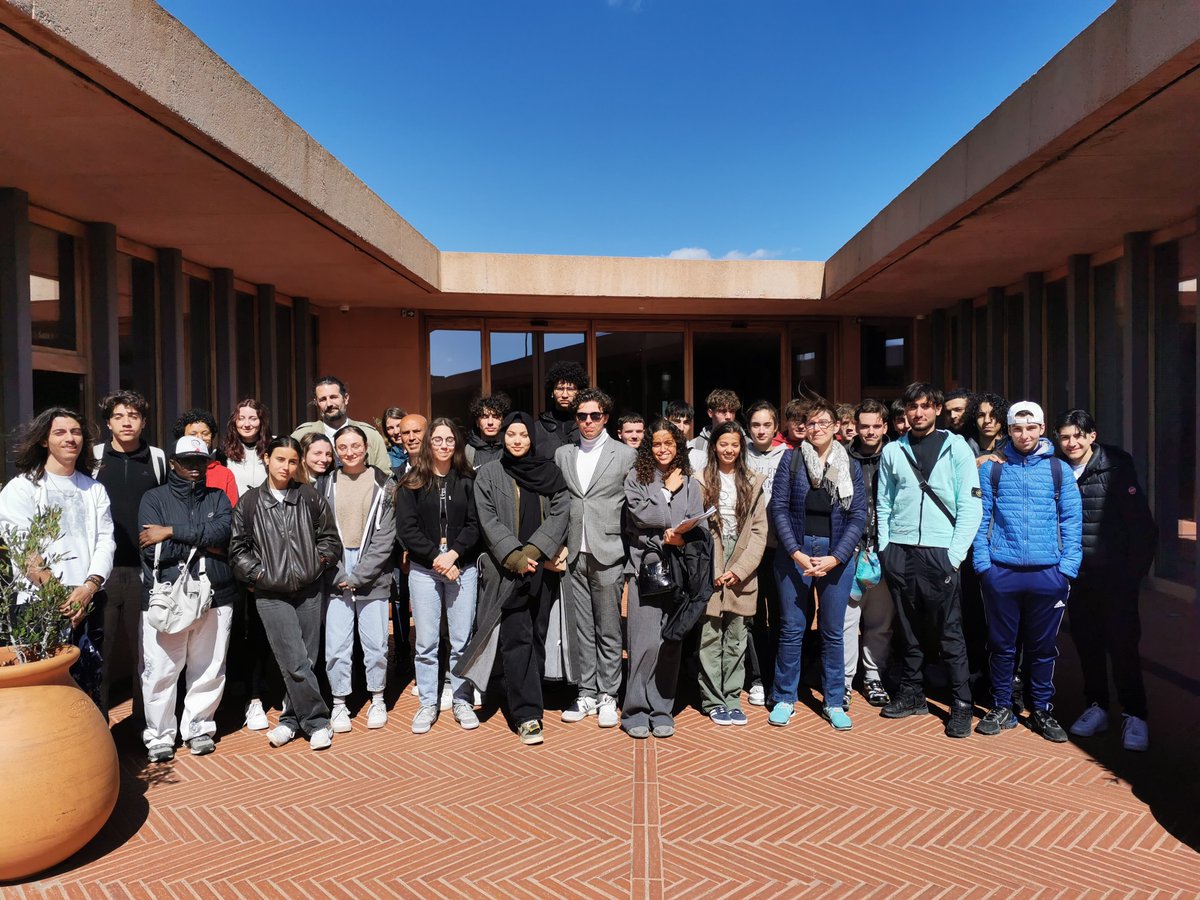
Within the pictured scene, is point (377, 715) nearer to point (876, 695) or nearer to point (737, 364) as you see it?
point (876, 695)

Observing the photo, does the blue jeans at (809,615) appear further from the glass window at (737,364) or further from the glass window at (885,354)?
the glass window at (885,354)

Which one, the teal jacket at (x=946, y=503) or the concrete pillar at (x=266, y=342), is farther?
the concrete pillar at (x=266, y=342)

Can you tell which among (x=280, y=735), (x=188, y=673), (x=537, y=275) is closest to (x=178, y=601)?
(x=188, y=673)

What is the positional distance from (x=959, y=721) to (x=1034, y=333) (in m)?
7.19

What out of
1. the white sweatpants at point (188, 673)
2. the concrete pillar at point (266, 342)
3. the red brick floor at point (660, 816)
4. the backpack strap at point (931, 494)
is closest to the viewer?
the red brick floor at point (660, 816)

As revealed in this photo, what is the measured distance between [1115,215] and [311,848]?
8117mm

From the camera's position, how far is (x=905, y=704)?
485cm

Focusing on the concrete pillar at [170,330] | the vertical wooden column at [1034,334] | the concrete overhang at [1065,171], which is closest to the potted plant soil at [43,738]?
the concrete pillar at [170,330]

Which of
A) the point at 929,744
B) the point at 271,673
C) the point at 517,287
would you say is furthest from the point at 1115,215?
the point at 271,673

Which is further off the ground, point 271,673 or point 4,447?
point 4,447

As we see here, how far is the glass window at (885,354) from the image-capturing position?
13.8 m

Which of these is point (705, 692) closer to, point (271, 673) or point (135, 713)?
point (271, 673)

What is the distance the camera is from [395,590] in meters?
5.81

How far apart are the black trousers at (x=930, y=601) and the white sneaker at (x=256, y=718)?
370cm
